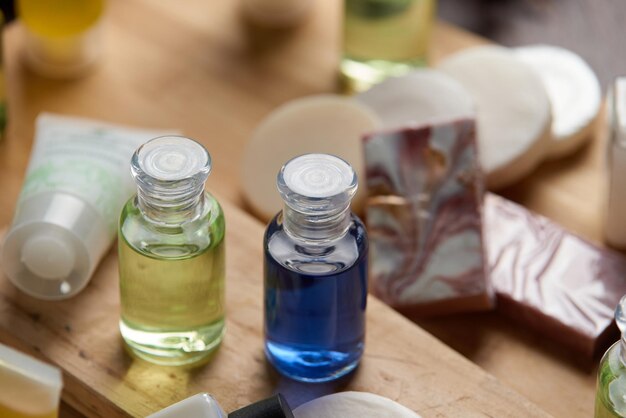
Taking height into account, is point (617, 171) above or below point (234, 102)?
above

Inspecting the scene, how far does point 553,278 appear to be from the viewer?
835mm

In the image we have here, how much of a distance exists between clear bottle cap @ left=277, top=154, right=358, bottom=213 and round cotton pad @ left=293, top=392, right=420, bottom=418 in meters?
0.13

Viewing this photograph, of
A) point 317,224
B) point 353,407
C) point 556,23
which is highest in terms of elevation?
point 317,224

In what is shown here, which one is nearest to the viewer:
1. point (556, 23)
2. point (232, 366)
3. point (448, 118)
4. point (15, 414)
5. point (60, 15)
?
point (15, 414)

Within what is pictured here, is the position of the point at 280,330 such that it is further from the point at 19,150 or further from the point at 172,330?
the point at 19,150

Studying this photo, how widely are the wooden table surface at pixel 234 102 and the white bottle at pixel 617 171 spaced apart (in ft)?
0.09

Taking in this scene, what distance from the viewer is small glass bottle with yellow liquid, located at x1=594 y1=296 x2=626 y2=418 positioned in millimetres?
646

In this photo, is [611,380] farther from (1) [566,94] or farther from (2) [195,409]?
(1) [566,94]

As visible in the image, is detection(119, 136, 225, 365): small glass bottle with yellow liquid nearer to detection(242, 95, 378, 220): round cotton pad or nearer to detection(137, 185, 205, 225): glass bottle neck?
detection(137, 185, 205, 225): glass bottle neck

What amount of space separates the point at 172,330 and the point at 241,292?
3.4 inches

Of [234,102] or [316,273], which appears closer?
[316,273]

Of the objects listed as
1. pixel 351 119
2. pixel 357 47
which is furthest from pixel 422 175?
pixel 357 47

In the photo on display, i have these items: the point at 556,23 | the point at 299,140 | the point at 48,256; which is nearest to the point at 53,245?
the point at 48,256

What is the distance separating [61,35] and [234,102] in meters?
0.16
